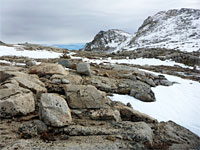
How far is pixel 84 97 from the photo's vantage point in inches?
340

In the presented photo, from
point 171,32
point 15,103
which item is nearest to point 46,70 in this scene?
point 15,103

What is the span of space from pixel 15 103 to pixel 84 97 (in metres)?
3.15

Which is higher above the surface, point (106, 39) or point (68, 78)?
point (106, 39)

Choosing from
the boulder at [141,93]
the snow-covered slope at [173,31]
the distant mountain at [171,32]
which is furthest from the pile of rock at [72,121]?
the snow-covered slope at [173,31]

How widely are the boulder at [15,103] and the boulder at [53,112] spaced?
87 cm


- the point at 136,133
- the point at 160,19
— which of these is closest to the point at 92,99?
the point at 136,133

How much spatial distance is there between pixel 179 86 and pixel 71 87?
41.4 feet

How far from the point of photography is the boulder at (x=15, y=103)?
690 cm

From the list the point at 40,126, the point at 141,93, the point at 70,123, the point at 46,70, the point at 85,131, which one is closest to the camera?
the point at 40,126

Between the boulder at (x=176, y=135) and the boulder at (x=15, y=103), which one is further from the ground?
the boulder at (x=15, y=103)

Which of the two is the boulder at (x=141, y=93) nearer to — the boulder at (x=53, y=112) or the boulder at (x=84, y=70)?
the boulder at (x=84, y=70)

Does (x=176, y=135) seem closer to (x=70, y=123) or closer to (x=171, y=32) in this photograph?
(x=70, y=123)

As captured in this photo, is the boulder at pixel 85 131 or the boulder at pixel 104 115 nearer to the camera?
the boulder at pixel 85 131

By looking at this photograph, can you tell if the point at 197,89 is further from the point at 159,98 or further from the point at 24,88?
the point at 24,88
